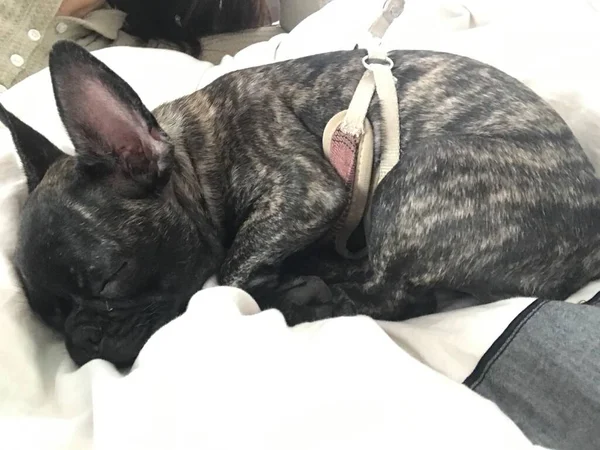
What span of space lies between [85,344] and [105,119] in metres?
0.48

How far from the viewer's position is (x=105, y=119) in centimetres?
141

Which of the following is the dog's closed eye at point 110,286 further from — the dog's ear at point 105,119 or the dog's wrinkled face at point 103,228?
the dog's ear at point 105,119

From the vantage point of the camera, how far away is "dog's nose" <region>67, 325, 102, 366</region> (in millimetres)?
1313

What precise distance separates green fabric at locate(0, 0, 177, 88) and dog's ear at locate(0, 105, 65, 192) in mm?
844

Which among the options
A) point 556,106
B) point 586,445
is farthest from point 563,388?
point 556,106

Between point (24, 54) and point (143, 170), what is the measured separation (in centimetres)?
112

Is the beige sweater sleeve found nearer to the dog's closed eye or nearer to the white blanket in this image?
the white blanket

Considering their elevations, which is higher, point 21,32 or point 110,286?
point 21,32

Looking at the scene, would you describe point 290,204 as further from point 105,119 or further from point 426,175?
point 105,119

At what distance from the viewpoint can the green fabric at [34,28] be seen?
226cm

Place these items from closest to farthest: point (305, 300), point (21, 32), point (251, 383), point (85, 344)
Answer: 1. point (251, 383)
2. point (85, 344)
3. point (305, 300)
4. point (21, 32)

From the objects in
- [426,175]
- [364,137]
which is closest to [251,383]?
[426,175]

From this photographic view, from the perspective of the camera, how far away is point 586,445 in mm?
980

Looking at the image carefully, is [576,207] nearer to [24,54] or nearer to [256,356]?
[256,356]
